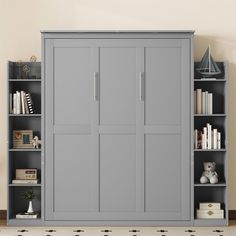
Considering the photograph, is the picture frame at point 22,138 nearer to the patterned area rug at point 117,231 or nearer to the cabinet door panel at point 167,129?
the patterned area rug at point 117,231

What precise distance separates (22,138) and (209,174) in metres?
2.09

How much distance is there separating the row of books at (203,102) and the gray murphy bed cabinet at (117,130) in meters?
0.13

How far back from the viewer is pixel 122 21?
270 inches

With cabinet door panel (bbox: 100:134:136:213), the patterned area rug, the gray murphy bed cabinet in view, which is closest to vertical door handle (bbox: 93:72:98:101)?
the gray murphy bed cabinet

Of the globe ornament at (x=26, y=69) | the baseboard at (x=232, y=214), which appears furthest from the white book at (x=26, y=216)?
the baseboard at (x=232, y=214)

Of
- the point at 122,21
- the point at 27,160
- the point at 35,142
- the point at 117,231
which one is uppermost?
the point at 122,21

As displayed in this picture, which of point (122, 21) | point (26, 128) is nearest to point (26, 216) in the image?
point (26, 128)

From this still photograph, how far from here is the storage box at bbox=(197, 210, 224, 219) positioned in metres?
6.56

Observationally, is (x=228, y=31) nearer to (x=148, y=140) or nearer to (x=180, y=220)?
(x=148, y=140)

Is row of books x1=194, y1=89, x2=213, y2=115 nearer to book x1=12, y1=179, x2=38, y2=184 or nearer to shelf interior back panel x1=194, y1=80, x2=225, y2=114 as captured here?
shelf interior back panel x1=194, y1=80, x2=225, y2=114

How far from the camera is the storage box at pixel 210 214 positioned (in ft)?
21.5

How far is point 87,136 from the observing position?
21.2ft

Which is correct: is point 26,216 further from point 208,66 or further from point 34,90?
point 208,66

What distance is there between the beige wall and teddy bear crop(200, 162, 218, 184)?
1.17ft
